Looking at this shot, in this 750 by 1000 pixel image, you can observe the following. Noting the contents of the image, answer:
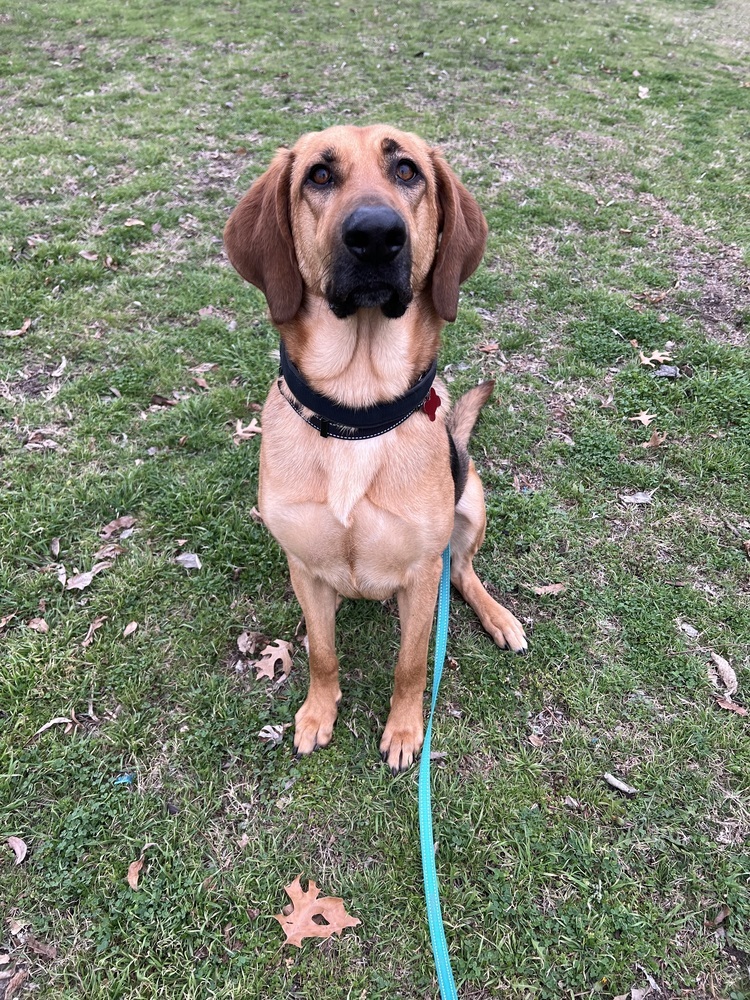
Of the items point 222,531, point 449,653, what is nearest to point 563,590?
point 449,653

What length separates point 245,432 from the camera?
4.29m

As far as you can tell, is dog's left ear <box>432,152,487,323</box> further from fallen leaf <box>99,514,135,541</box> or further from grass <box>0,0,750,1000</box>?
fallen leaf <box>99,514,135,541</box>

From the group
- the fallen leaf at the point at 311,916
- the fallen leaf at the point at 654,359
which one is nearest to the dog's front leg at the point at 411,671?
the fallen leaf at the point at 311,916

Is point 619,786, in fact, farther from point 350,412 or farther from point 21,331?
point 21,331

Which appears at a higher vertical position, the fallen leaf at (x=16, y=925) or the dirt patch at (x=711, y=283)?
the dirt patch at (x=711, y=283)

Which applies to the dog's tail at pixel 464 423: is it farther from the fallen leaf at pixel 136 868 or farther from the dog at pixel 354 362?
the fallen leaf at pixel 136 868

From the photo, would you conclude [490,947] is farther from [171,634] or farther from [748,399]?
[748,399]

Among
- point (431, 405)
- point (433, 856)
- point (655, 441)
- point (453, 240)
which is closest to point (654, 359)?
point (655, 441)

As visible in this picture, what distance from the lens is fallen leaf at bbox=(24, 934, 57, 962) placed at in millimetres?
2215

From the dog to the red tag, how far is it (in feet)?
0.03

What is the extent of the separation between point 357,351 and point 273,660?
1736mm

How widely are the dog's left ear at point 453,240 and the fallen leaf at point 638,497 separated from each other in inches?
85.7

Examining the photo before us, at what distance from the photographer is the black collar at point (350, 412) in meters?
2.28

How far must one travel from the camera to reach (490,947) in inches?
89.2
